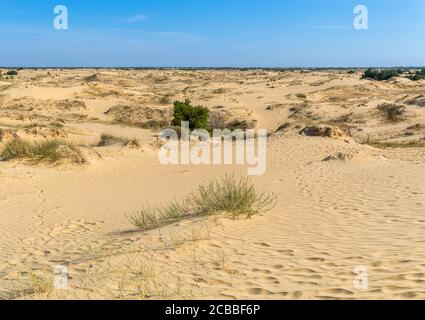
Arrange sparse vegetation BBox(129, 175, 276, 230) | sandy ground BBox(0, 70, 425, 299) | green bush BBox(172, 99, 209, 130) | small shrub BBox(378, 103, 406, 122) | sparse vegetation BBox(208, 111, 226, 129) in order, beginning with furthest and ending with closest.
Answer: sparse vegetation BBox(208, 111, 226, 129)
small shrub BBox(378, 103, 406, 122)
green bush BBox(172, 99, 209, 130)
sparse vegetation BBox(129, 175, 276, 230)
sandy ground BBox(0, 70, 425, 299)

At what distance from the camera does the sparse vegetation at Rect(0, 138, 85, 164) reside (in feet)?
50.8

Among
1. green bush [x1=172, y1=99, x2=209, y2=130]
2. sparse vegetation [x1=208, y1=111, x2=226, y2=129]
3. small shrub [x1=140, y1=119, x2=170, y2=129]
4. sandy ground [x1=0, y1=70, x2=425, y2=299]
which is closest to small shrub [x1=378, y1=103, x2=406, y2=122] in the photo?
sandy ground [x1=0, y1=70, x2=425, y2=299]

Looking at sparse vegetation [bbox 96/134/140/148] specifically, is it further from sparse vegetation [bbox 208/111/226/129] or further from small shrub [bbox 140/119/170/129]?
sparse vegetation [bbox 208/111/226/129]

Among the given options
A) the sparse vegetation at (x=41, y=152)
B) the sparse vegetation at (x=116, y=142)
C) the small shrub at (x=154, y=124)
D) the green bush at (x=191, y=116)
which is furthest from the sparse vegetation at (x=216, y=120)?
the sparse vegetation at (x=41, y=152)

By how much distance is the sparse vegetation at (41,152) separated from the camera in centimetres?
1549

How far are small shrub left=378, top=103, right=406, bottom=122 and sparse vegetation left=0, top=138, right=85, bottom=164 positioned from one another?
18.7m

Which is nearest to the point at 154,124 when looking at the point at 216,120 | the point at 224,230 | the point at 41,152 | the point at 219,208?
the point at 216,120

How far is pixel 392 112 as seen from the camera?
28234mm

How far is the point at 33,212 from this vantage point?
10523mm

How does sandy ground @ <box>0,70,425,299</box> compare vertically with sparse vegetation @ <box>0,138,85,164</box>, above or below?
below

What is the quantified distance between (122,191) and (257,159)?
5530 millimetres

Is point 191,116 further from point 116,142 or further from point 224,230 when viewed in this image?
point 224,230

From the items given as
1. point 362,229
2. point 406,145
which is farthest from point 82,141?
point 362,229

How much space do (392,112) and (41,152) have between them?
67.5ft
